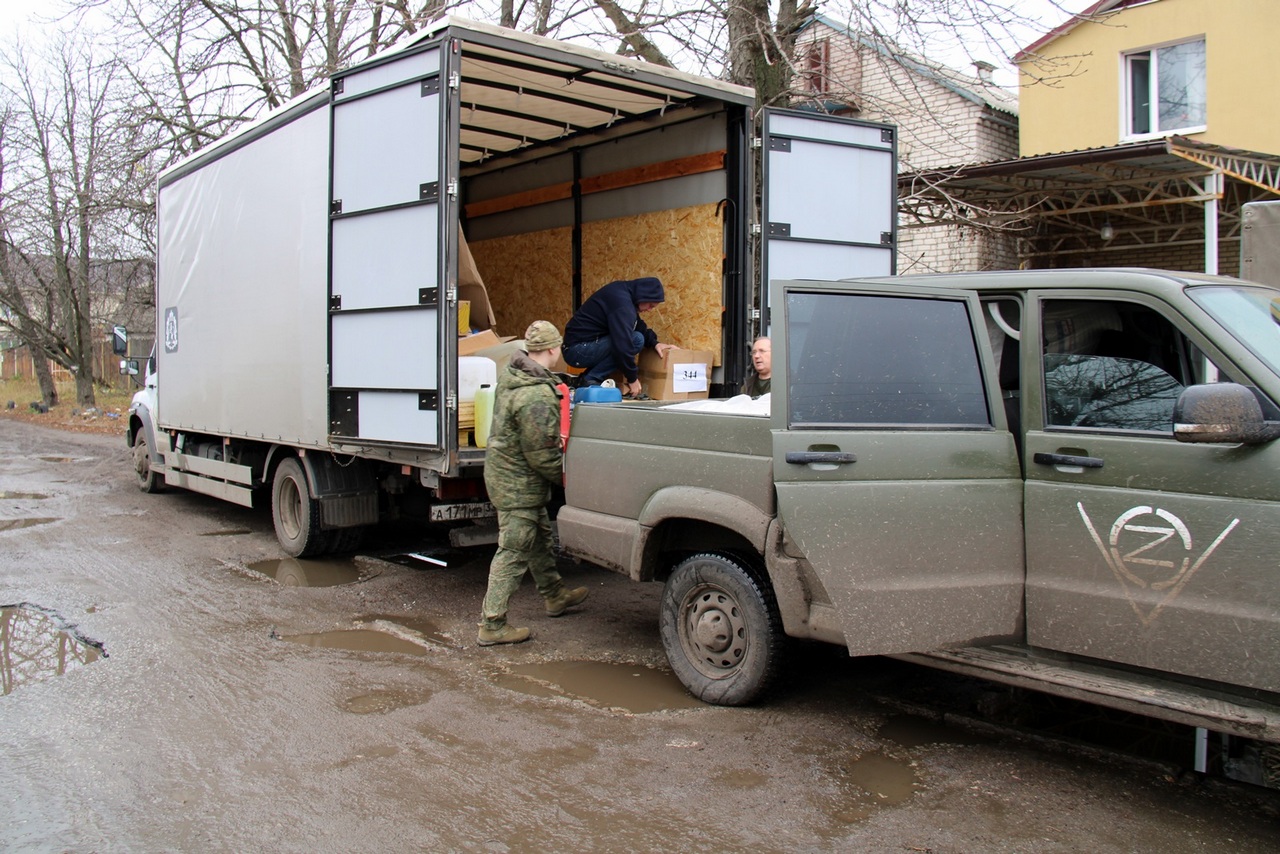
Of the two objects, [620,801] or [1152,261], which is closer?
[620,801]

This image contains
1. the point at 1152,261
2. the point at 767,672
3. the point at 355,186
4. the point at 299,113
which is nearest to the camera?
the point at 767,672

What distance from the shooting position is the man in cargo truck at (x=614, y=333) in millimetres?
7941

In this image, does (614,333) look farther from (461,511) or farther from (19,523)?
(19,523)

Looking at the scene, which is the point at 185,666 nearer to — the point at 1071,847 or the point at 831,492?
the point at 831,492

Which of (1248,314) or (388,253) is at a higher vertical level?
(388,253)

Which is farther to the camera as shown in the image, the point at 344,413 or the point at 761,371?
the point at 344,413

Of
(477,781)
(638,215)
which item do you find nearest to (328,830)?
(477,781)

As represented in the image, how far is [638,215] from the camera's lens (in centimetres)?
895

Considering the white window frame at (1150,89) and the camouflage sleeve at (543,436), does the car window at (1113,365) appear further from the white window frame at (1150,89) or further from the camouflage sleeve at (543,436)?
the white window frame at (1150,89)

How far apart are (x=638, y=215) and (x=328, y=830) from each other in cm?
638

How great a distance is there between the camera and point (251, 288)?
850 cm

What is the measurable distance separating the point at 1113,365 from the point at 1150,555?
0.78m

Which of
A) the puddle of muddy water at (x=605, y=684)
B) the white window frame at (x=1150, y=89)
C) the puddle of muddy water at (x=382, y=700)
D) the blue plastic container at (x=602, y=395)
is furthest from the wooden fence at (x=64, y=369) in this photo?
the puddle of muddy water at (x=605, y=684)

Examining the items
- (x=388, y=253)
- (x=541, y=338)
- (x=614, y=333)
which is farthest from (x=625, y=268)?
(x=541, y=338)
